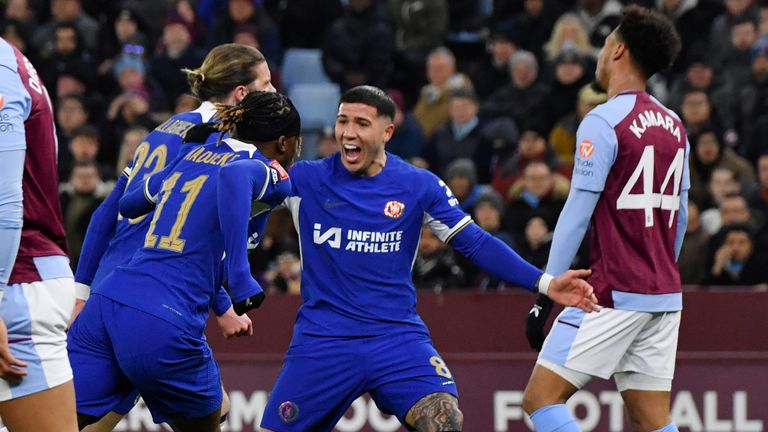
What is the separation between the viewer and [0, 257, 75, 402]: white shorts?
16.4ft

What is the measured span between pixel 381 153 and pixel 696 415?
3.48m

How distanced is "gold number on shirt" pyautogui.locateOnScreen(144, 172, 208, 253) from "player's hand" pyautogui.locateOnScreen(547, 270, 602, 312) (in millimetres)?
1519

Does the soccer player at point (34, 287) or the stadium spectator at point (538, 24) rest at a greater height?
the stadium spectator at point (538, 24)

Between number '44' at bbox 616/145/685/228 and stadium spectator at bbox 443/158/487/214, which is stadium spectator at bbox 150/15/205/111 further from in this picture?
number '44' at bbox 616/145/685/228

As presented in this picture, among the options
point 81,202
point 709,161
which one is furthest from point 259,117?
point 709,161

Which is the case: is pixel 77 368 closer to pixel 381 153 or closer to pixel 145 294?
pixel 145 294

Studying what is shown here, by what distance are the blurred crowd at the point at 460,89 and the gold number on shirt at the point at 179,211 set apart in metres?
4.95

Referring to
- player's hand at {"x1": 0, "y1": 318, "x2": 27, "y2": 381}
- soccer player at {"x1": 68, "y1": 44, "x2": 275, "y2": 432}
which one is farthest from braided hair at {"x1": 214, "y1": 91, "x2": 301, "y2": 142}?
player's hand at {"x1": 0, "y1": 318, "x2": 27, "y2": 381}

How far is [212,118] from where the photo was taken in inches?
244

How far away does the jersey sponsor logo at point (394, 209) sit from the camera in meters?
6.17

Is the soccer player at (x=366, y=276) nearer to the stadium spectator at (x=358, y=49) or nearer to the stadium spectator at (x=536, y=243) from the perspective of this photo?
the stadium spectator at (x=536, y=243)

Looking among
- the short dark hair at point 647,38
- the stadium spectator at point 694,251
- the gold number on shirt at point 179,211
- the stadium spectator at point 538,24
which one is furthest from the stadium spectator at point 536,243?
the gold number on shirt at point 179,211

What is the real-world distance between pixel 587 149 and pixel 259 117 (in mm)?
1441

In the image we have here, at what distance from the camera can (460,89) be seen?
12930mm
